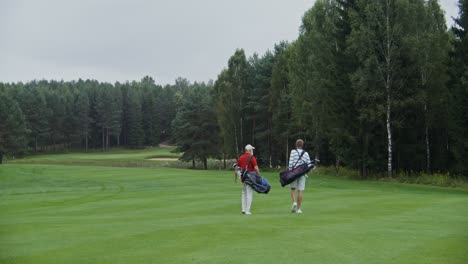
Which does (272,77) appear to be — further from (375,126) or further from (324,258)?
(324,258)

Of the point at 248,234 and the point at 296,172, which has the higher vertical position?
the point at 296,172

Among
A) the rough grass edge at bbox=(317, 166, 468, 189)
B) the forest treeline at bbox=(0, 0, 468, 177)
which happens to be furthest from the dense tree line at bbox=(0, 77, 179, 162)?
the rough grass edge at bbox=(317, 166, 468, 189)

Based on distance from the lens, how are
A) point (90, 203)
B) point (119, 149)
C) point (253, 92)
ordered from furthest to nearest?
point (119, 149) → point (253, 92) → point (90, 203)

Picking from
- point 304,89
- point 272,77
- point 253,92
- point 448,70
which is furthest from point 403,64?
point 253,92

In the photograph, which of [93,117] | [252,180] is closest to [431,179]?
[252,180]

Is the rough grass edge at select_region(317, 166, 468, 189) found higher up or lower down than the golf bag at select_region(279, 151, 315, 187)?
lower down

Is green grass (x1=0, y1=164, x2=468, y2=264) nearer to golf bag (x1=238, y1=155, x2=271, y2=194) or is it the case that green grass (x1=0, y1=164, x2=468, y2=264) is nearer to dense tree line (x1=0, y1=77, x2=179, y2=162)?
golf bag (x1=238, y1=155, x2=271, y2=194)

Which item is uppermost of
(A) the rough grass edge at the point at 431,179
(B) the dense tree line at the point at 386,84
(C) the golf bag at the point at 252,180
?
(B) the dense tree line at the point at 386,84

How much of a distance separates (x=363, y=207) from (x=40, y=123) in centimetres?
10919

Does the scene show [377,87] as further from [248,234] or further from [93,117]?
[93,117]

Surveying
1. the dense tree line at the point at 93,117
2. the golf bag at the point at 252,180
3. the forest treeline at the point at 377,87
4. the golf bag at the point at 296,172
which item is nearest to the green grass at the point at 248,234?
the golf bag at the point at 252,180

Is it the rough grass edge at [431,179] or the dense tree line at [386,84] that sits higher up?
the dense tree line at [386,84]

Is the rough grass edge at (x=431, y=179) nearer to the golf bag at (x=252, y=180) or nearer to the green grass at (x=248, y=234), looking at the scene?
the green grass at (x=248, y=234)

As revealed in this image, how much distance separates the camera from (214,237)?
11.0 metres
